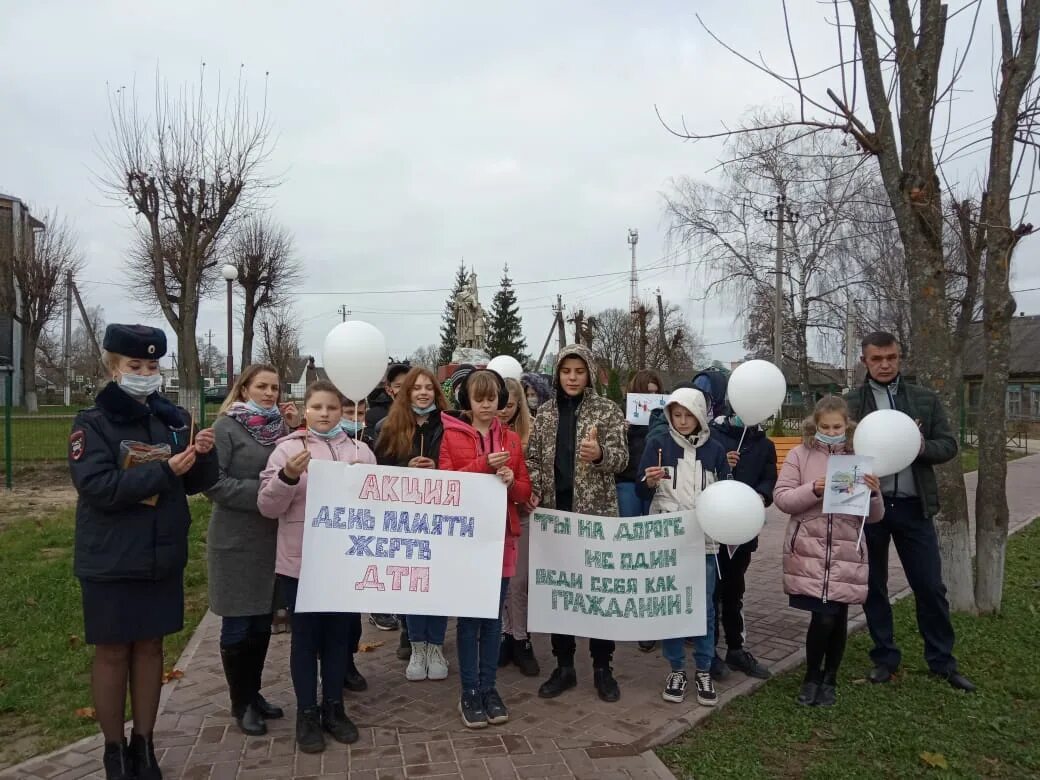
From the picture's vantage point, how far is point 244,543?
12.4 ft

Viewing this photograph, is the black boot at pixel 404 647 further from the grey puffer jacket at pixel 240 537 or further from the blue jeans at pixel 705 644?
the blue jeans at pixel 705 644

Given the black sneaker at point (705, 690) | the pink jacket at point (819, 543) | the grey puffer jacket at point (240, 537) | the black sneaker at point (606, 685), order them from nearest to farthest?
1. the grey puffer jacket at point (240, 537)
2. the pink jacket at point (819, 543)
3. the black sneaker at point (705, 690)
4. the black sneaker at point (606, 685)

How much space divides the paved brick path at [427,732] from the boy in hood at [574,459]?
19 centimetres

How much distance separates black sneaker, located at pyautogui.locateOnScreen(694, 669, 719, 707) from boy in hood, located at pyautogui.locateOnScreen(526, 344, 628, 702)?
18.5 inches

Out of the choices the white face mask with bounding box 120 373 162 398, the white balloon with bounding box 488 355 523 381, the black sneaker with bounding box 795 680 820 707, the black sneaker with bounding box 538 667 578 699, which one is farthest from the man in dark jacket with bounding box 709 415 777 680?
the white face mask with bounding box 120 373 162 398

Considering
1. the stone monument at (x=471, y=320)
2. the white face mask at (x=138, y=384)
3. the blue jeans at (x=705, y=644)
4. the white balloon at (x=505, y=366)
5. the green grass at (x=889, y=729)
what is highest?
the stone monument at (x=471, y=320)

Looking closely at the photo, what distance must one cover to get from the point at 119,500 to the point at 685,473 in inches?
117

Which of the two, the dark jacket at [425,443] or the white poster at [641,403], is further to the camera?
the white poster at [641,403]

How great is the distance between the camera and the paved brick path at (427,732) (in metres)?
3.47

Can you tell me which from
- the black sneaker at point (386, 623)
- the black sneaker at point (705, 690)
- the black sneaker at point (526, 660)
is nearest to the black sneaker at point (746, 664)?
the black sneaker at point (705, 690)

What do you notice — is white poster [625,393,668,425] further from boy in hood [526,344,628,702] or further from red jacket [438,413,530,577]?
red jacket [438,413,530,577]

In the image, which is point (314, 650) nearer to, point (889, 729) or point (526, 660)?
point (526, 660)

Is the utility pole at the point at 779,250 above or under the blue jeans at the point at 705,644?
above

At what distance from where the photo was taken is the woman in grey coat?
3721 millimetres
